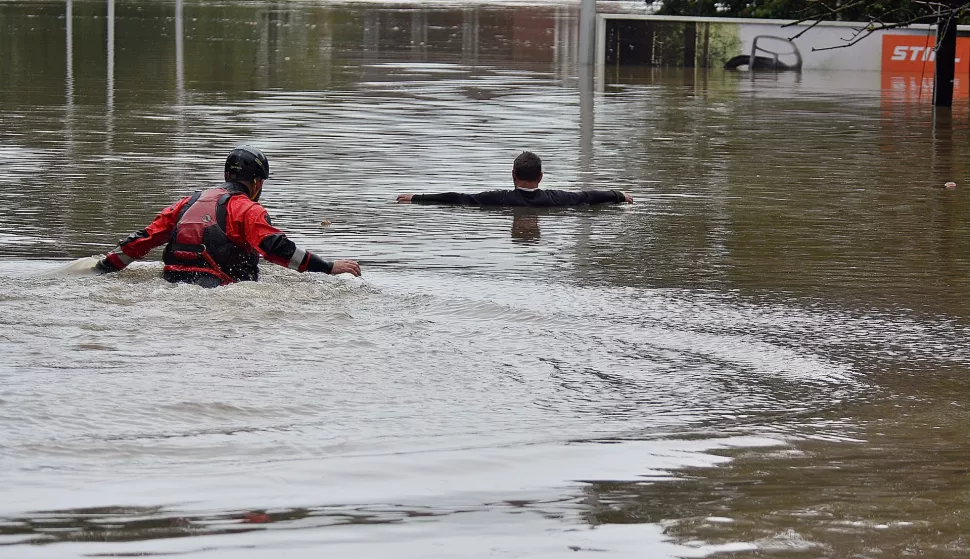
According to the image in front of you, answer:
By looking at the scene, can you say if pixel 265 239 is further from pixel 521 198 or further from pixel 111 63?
pixel 111 63

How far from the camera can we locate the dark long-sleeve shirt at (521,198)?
1331 centimetres

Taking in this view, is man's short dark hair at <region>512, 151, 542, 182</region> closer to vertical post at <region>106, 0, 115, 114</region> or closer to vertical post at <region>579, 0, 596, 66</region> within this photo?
vertical post at <region>106, 0, 115, 114</region>

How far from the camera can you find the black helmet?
8.94 m

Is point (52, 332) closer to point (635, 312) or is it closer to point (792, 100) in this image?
point (635, 312)

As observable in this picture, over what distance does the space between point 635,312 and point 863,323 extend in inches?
52.9

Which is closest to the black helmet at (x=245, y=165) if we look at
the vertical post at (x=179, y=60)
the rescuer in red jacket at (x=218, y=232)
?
the rescuer in red jacket at (x=218, y=232)

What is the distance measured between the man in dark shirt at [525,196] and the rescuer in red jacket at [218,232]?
430 centimetres

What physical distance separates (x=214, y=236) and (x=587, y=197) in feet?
16.7

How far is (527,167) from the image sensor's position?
521 inches

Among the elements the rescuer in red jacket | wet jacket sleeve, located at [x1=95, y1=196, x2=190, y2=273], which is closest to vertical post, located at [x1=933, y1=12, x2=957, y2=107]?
the rescuer in red jacket

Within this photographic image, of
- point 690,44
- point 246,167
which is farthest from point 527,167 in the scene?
point 690,44

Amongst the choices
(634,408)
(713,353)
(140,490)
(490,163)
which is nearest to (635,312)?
(713,353)

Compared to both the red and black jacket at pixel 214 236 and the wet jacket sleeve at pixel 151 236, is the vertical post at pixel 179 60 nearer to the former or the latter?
the wet jacket sleeve at pixel 151 236

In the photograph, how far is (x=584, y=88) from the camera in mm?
26953
